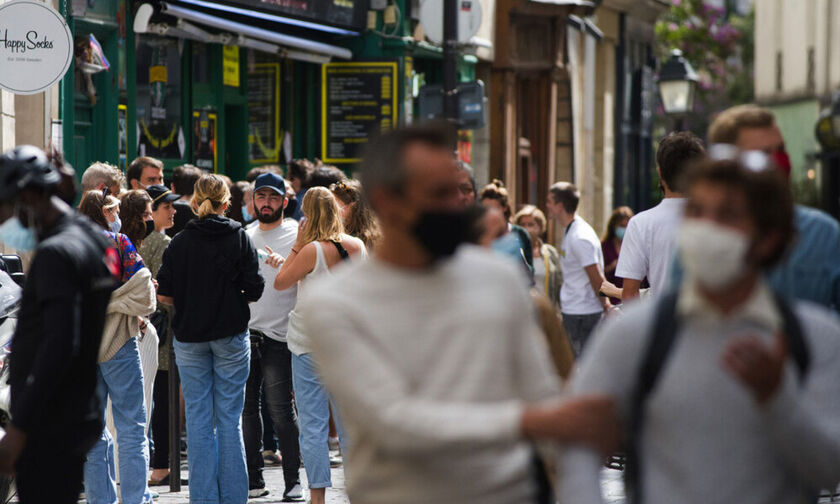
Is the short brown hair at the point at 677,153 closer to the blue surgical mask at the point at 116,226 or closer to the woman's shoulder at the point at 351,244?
the woman's shoulder at the point at 351,244

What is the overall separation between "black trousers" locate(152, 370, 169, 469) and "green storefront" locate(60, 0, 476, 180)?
11.8 feet

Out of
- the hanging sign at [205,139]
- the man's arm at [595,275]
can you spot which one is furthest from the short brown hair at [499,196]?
the hanging sign at [205,139]

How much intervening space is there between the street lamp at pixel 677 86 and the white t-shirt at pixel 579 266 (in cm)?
954

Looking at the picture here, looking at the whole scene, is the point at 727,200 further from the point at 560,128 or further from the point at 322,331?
the point at 560,128

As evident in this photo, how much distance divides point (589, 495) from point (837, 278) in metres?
1.50

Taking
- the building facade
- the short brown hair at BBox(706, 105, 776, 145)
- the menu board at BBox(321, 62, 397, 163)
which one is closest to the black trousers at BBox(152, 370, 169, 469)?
the short brown hair at BBox(706, 105, 776, 145)

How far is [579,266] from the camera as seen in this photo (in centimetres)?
1177

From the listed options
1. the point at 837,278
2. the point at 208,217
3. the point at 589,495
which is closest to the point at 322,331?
the point at 589,495

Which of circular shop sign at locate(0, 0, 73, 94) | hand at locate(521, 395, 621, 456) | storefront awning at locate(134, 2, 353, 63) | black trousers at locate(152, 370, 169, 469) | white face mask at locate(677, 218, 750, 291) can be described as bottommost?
black trousers at locate(152, 370, 169, 469)

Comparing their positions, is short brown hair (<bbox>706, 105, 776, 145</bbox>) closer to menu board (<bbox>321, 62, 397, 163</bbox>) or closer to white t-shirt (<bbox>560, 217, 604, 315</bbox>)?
white t-shirt (<bbox>560, 217, 604, 315</bbox>)

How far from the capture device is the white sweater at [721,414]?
115 inches

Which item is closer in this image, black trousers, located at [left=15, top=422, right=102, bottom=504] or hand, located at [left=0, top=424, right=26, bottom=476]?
hand, located at [left=0, top=424, right=26, bottom=476]

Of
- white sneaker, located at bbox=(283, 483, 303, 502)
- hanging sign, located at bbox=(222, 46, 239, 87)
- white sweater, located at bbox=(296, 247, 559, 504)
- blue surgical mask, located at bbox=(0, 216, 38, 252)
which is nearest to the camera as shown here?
white sweater, located at bbox=(296, 247, 559, 504)

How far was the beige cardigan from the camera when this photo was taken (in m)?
7.79
